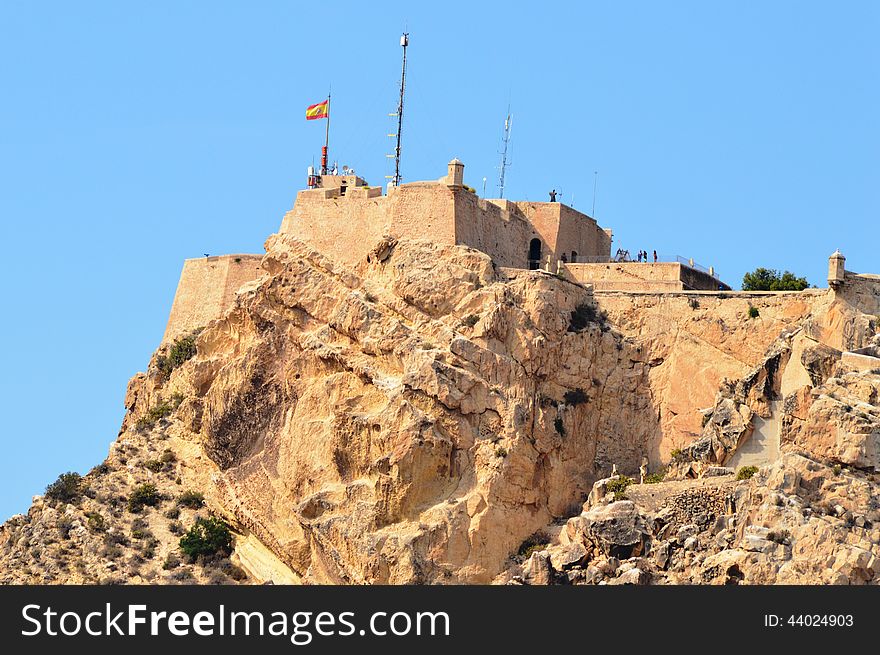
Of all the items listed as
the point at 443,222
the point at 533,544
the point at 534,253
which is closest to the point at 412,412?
the point at 533,544

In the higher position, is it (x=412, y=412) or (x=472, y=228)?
(x=472, y=228)

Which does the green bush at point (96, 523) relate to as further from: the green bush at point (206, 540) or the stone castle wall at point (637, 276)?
the stone castle wall at point (637, 276)

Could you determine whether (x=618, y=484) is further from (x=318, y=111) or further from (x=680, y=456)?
(x=318, y=111)

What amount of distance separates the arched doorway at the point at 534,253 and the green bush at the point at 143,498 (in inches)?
652

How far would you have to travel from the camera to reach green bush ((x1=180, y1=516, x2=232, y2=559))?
96.3 meters

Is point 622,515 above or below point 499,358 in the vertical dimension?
below

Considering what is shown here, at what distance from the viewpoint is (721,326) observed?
96125mm

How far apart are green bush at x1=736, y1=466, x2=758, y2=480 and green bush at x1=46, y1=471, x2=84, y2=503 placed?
85.8 feet

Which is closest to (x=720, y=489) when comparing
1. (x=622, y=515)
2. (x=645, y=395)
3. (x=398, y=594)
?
(x=622, y=515)

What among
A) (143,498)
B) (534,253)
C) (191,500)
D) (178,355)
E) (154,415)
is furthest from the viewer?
(178,355)

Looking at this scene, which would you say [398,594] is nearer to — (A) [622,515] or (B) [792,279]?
(A) [622,515]

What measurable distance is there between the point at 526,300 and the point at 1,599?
26.9 m

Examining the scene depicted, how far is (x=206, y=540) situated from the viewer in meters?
96.7

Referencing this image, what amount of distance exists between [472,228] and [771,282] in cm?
1173
